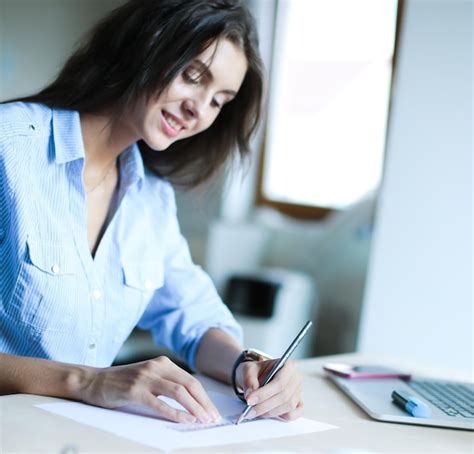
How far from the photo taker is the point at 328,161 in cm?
360

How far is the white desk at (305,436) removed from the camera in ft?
2.68

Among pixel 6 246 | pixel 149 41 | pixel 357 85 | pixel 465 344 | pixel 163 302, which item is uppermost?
pixel 357 85

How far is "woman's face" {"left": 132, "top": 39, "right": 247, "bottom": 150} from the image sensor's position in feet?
4.17

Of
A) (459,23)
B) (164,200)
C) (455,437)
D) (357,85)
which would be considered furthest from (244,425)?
(357,85)

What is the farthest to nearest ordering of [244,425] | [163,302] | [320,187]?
[320,187], [163,302], [244,425]

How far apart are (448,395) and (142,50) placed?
2.75ft

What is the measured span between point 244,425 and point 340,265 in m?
2.46

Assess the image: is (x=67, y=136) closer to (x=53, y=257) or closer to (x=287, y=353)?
(x=53, y=257)

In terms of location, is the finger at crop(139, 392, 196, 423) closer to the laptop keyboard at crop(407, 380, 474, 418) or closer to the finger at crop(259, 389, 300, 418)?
the finger at crop(259, 389, 300, 418)

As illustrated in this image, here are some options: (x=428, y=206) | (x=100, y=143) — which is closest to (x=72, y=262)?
(x=100, y=143)

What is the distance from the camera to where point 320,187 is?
12.0 ft

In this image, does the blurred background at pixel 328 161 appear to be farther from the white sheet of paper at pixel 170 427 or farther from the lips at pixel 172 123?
the white sheet of paper at pixel 170 427

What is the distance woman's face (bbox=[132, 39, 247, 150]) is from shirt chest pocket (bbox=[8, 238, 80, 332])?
0.93ft

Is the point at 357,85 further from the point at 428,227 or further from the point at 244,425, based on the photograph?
the point at 244,425
